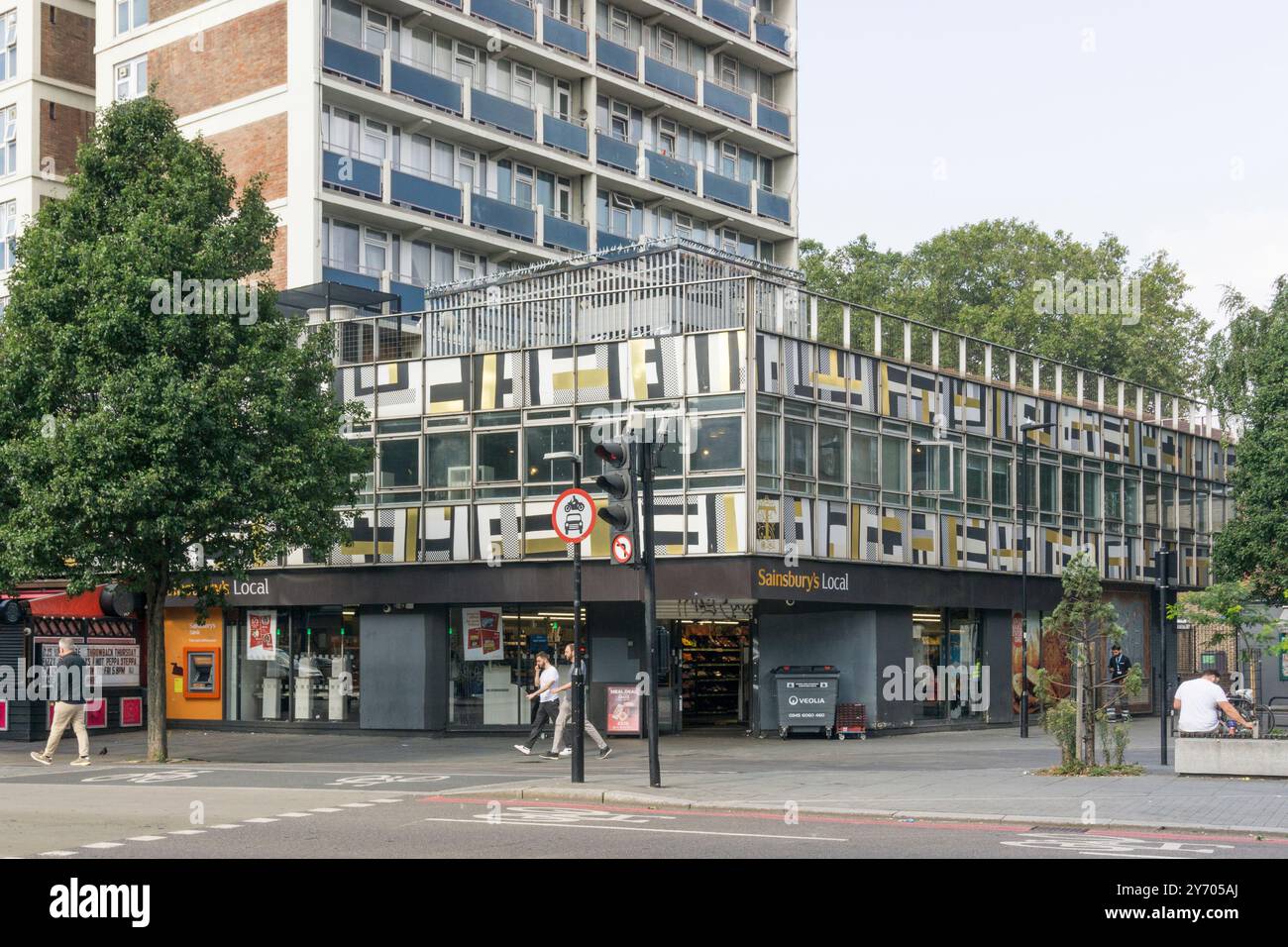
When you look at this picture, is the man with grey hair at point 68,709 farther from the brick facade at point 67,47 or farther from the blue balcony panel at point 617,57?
the blue balcony panel at point 617,57

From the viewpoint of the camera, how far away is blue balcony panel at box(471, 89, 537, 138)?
44344 millimetres

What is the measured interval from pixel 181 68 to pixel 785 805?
33442 mm

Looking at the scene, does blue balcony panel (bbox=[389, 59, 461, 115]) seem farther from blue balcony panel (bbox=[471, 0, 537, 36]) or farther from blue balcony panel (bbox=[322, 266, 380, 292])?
blue balcony panel (bbox=[322, 266, 380, 292])

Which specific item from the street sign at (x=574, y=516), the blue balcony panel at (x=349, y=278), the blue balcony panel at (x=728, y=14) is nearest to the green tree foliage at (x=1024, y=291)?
the blue balcony panel at (x=728, y=14)

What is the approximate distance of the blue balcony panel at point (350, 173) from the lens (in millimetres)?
40250

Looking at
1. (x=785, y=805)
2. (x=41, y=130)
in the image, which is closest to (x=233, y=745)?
(x=785, y=805)

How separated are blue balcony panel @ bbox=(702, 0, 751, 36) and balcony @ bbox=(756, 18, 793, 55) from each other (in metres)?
0.56

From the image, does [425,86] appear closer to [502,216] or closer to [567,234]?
[502,216]

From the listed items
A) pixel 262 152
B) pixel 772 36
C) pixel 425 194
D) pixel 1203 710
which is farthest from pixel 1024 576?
pixel 772 36

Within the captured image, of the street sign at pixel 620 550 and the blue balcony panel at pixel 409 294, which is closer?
the street sign at pixel 620 550

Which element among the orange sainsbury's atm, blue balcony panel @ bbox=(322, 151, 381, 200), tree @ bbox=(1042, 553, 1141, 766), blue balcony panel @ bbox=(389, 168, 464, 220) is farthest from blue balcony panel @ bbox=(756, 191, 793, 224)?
tree @ bbox=(1042, 553, 1141, 766)

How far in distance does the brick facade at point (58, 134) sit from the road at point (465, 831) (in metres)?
30.8

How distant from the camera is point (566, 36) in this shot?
47.1m

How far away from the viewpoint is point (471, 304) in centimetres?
3247
